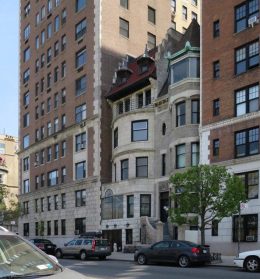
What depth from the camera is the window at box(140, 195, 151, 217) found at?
1672 inches

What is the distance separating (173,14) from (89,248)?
39.5 metres

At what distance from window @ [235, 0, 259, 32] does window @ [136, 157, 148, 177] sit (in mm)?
14041

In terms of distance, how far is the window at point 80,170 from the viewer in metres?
51.2

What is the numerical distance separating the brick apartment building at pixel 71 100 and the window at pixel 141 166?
227 inches

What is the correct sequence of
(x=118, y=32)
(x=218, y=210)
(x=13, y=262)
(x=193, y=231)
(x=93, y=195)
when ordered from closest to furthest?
1. (x=13, y=262)
2. (x=218, y=210)
3. (x=193, y=231)
4. (x=93, y=195)
5. (x=118, y=32)

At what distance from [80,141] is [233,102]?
2223 cm

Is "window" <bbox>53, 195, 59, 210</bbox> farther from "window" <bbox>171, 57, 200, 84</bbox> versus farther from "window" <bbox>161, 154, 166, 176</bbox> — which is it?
"window" <bbox>171, 57, 200, 84</bbox>

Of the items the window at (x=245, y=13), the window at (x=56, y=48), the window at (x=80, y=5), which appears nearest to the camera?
the window at (x=245, y=13)

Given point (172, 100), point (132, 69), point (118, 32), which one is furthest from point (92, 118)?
point (172, 100)

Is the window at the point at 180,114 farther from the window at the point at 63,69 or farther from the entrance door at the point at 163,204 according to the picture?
the window at the point at 63,69

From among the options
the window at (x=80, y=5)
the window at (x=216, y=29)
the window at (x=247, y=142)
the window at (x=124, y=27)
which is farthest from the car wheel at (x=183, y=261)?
the window at (x=80, y=5)

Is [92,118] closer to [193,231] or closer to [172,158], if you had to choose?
[172,158]

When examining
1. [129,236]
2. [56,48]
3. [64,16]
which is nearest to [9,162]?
[56,48]

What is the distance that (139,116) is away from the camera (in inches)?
1731
